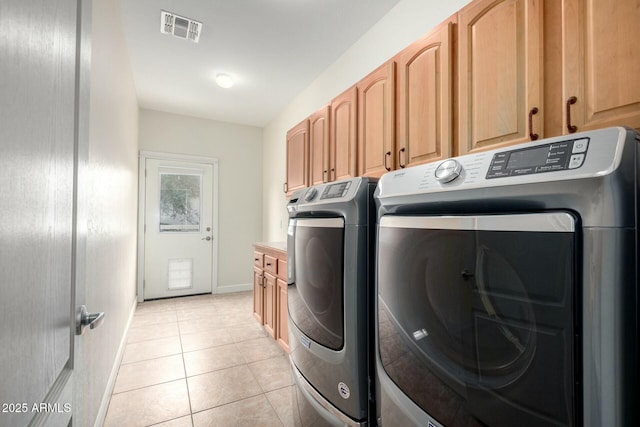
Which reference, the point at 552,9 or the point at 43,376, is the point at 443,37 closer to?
the point at 552,9

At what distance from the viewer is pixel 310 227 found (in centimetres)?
150

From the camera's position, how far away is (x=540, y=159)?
2.17ft

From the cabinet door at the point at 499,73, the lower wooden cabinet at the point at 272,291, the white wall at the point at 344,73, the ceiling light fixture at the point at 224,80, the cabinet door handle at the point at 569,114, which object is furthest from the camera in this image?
the ceiling light fixture at the point at 224,80

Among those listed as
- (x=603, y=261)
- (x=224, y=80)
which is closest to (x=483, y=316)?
(x=603, y=261)

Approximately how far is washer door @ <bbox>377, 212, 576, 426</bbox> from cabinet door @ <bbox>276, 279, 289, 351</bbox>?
161 centimetres

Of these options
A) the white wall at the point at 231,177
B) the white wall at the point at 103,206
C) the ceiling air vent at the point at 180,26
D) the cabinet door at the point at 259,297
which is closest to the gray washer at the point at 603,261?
the white wall at the point at 103,206

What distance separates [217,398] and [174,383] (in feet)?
1.38

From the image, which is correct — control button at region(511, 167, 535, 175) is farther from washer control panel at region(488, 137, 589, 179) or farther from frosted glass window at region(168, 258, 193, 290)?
frosted glass window at region(168, 258, 193, 290)

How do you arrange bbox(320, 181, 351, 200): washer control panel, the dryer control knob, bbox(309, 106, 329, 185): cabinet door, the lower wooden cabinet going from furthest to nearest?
the lower wooden cabinet < bbox(309, 106, 329, 185): cabinet door < bbox(320, 181, 351, 200): washer control panel < the dryer control knob

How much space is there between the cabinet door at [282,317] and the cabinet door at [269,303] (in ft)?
0.30

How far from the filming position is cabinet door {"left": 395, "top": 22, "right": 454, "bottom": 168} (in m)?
1.36

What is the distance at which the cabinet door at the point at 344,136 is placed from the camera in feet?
6.74

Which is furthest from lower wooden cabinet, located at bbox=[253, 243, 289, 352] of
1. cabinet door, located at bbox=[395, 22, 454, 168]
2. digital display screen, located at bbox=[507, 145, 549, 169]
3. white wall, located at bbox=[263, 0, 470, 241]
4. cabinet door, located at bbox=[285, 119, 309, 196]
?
digital display screen, located at bbox=[507, 145, 549, 169]

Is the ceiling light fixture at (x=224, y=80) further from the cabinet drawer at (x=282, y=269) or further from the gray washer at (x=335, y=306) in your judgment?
the gray washer at (x=335, y=306)
